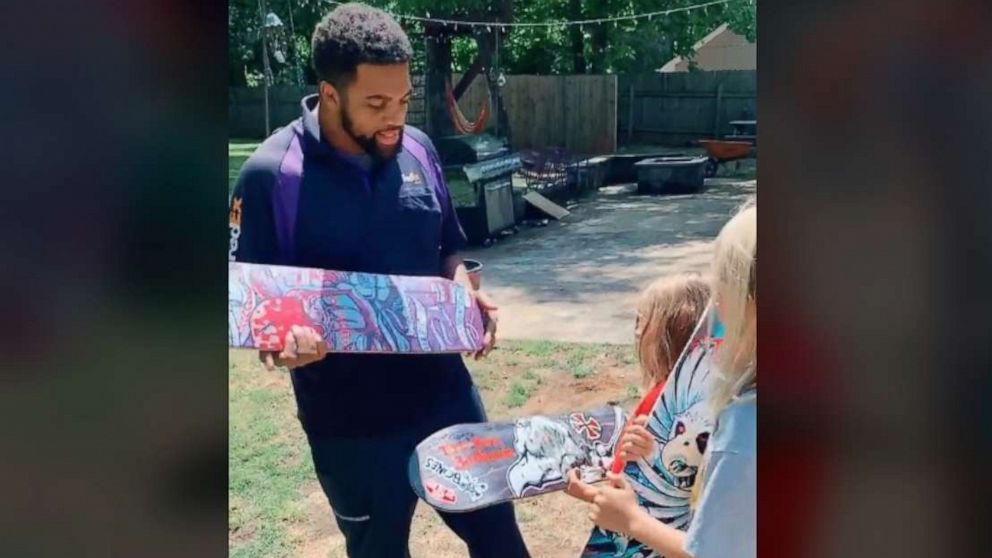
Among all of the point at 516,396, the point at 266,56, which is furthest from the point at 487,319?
the point at 266,56

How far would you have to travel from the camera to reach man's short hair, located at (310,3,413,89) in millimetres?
Result: 1845

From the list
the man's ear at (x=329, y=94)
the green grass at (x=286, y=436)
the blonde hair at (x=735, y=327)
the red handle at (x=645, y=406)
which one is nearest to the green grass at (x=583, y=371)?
the green grass at (x=286, y=436)

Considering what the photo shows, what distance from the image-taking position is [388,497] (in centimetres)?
187

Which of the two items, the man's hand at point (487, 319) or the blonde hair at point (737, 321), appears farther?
the man's hand at point (487, 319)

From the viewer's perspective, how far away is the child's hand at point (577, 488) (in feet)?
5.96

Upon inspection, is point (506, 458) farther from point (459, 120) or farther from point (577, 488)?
point (459, 120)

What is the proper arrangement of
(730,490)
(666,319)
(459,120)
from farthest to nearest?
(459,120)
(666,319)
(730,490)

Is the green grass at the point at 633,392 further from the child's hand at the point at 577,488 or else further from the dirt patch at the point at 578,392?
the child's hand at the point at 577,488

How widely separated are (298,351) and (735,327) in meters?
0.71

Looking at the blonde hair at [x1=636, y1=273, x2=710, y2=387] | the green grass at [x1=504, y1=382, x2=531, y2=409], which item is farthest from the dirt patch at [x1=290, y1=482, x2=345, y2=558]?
the blonde hair at [x1=636, y1=273, x2=710, y2=387]

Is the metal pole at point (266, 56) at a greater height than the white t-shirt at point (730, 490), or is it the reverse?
the metal pole at point (266, 56)
